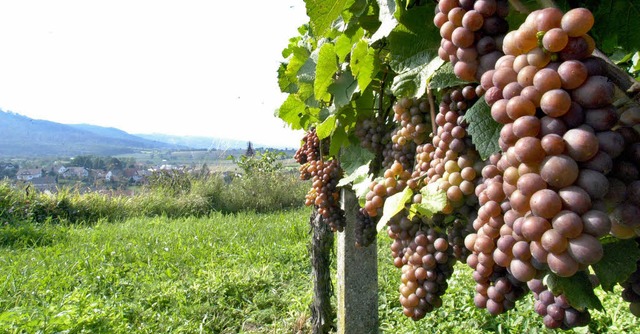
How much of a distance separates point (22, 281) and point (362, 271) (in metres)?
4.04

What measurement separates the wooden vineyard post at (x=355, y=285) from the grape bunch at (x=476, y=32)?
58.5 inches

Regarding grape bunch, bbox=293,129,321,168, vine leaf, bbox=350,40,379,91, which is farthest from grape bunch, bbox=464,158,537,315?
grape bunch, bbox=293,129,321,168

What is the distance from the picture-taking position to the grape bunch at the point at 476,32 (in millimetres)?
625

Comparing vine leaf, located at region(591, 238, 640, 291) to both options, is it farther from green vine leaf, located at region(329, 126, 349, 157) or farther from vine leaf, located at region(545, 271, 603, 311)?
green vine leaf, located at region(329, 126, 349, 157)

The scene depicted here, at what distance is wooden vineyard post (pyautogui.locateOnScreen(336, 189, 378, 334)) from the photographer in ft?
7.15

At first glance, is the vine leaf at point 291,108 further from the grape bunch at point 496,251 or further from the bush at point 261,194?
the bush at point 261,194

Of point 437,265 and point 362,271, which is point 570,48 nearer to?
point 437,265

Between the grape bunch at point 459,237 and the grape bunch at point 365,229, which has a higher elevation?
the grape bunch at point 459,237

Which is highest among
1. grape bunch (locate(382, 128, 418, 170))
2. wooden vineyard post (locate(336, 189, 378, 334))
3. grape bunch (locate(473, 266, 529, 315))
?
grape bunch (locate(382, 128, 418, 170))

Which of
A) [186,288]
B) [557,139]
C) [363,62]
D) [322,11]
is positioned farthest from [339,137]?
[186,288]

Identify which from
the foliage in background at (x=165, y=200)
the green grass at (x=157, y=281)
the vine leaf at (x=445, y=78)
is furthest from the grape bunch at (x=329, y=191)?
the foliage in background at (x=165, y=200)

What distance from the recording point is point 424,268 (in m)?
1.05

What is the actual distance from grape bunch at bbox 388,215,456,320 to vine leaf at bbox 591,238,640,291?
42 cm

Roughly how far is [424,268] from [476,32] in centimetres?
59
